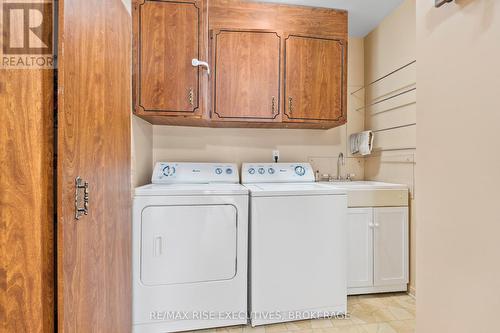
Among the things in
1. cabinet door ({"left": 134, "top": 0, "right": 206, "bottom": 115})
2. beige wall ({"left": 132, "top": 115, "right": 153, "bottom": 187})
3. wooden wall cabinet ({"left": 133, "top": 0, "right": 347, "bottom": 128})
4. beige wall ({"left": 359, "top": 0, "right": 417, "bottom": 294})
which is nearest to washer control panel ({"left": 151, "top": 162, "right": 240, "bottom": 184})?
beige wall ({"left": 132, "top": 115, "right": 153, "bottom": 187})

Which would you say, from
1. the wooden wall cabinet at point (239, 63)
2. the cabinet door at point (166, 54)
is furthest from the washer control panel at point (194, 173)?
the cabinet door at point (166, 54)

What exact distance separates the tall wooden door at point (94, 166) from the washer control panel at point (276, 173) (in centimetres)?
107

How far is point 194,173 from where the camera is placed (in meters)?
2.21

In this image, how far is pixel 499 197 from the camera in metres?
0.66

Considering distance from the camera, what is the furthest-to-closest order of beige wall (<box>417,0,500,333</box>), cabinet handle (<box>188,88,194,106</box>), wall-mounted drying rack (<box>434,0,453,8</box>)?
cabinet handle (<box>188,88,194,106</box>)
wall-mounted drying rack (<box>434,0,453,8</box>)
beige wall (<box>417,0,500,333</box>)

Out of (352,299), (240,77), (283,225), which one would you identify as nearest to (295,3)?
(240,77)

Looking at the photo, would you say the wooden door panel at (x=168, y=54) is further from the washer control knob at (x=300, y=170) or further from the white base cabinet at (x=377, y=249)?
the white base cabinet at (x=377, y=249)

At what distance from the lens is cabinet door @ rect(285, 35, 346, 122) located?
218 centimetres

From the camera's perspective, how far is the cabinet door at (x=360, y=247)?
6.75 ft

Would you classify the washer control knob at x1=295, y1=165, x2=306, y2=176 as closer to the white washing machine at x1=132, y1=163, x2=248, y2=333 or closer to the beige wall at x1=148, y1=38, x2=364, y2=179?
the beige wall at x1=148, y1=38, x2=364, y2=179

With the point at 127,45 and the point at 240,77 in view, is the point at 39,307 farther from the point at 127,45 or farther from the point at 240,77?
the point at 240,77

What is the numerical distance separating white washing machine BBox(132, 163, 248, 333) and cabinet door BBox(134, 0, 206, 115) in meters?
0.71

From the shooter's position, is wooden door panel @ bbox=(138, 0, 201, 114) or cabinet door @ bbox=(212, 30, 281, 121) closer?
wooden door panel @ bbox=(138, 0, 201, 114)
